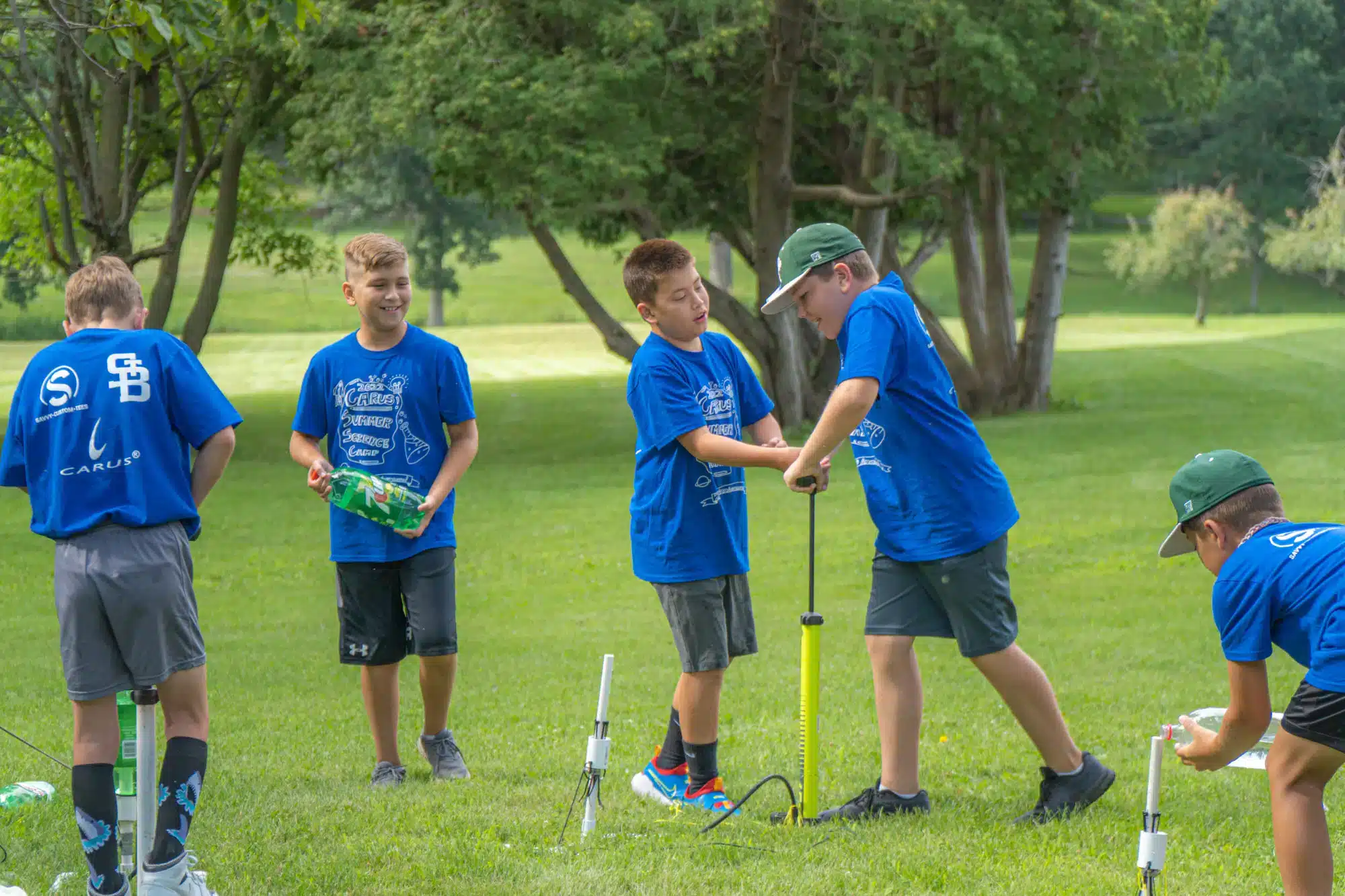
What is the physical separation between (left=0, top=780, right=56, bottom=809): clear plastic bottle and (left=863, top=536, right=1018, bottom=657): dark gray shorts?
3.14 m

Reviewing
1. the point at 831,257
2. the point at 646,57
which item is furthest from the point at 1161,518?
the point at 831,257

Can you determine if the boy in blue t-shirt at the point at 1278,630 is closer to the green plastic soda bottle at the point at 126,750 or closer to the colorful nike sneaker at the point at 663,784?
the colorful nike sneaker at the point at 663,784

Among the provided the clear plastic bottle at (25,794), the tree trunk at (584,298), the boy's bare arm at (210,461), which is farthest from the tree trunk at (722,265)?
the boy's bare arm at (210,461)

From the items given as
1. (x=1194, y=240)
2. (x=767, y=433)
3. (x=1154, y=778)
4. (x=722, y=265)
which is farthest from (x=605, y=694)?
(x=1194, y=240)

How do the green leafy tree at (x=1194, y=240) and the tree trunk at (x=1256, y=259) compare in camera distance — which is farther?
the tree trunk at (x=1256, y=259)

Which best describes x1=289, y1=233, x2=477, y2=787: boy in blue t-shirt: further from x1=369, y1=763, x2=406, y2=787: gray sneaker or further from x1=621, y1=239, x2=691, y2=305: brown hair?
x1=621, y1=239, x2=691, y2=305: brown hair

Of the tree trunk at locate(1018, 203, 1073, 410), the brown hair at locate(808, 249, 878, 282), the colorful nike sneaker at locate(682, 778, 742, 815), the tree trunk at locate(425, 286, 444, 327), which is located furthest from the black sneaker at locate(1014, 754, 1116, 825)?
the tree trunk at locate(425, 286, 444, 327)

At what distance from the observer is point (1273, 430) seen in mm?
24094

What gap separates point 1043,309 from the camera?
27844mm

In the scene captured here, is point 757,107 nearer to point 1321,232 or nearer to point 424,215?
point 1321,232

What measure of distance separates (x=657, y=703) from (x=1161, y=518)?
8.61 metres

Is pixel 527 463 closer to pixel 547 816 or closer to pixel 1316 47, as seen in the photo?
pixel 547 816

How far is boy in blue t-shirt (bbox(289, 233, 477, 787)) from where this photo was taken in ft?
19.3

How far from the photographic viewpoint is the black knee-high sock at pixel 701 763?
5.52 metres
